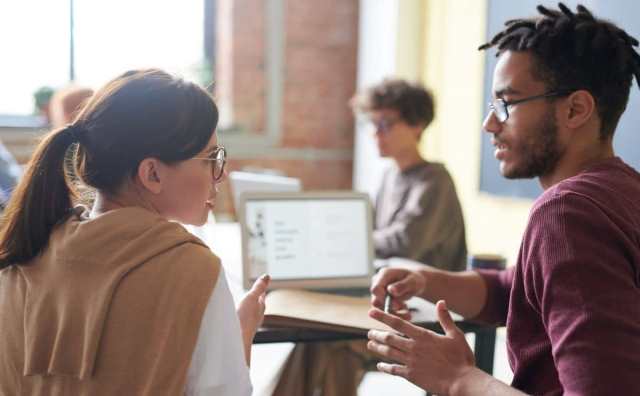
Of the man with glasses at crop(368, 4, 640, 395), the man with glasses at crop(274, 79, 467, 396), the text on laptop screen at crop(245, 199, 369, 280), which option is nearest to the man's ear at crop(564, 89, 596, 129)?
the man with glasses at crop(368, 4, 640, 395)

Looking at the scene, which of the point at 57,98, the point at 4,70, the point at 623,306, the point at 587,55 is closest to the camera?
the point at 623,306

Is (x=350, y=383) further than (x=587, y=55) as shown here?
Yes

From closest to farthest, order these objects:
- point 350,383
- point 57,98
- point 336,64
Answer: point 350,383 → point 57,98 → point 336,64

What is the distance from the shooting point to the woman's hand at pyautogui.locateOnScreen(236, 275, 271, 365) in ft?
4.13

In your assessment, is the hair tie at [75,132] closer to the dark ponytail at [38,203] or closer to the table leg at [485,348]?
the dark ponytail at [38,203]

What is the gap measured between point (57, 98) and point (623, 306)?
2.70 metres

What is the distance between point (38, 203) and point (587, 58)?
39.4 inches

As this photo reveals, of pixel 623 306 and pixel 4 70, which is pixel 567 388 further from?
pixel 4 70

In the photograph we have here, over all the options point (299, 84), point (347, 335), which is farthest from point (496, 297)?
point (299, 84)

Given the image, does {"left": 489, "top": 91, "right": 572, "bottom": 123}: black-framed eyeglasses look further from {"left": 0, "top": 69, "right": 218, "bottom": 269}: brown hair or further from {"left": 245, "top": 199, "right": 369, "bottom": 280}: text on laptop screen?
{"left": 245, "top": 199, "right": 369, "bottom": 280}: text on laptop screen

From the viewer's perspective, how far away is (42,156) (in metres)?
1.14

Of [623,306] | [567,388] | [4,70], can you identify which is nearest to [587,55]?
[623,306]

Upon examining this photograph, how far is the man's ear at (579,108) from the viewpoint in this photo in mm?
1225

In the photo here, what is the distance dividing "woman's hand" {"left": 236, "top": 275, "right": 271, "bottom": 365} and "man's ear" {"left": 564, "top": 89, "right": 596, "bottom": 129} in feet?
2.14
